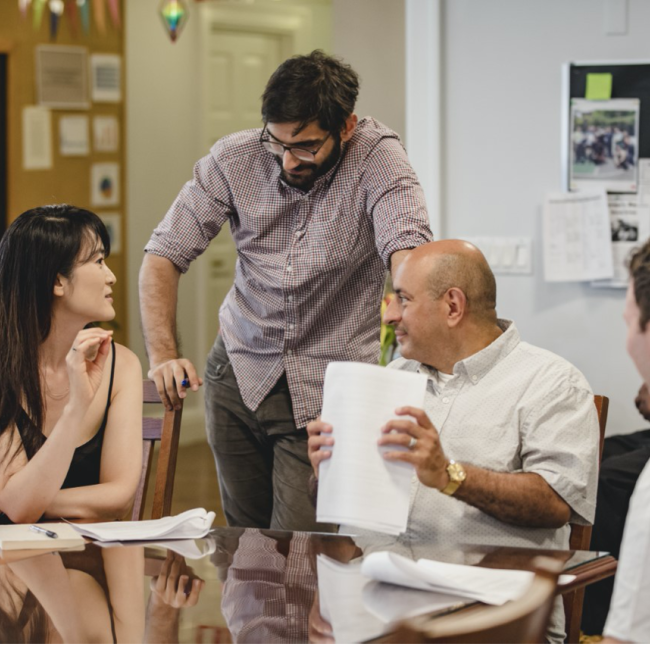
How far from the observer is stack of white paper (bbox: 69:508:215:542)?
1.79 m

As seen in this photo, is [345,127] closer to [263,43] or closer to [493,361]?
[493,361]

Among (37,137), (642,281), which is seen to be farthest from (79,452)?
(37,137)

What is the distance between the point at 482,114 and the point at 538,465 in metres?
2.11

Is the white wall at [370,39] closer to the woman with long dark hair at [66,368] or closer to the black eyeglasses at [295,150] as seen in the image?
the black eyeglasses at [295,150]

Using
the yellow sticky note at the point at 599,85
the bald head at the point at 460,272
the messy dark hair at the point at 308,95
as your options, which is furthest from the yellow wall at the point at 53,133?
the bald head at the point at 460,272

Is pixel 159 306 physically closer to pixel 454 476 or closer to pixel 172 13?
pixel 454 476

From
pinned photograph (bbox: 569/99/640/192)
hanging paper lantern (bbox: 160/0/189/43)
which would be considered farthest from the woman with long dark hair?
hanging paper lantern (bbox: 160/0/189/43)

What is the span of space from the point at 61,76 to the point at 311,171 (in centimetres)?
378

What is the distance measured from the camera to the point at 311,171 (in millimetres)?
2436

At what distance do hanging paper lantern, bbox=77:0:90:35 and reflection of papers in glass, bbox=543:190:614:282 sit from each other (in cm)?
315

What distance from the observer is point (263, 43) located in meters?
6.35

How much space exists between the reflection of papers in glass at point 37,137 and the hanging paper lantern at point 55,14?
1.34ft

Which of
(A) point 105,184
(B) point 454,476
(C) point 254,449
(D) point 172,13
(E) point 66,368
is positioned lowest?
(C) point 254,449

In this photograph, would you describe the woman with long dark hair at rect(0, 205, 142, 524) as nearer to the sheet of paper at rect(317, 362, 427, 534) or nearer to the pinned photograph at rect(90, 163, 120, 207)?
the sheet of paper at rect(317, 362, 427, 534)
